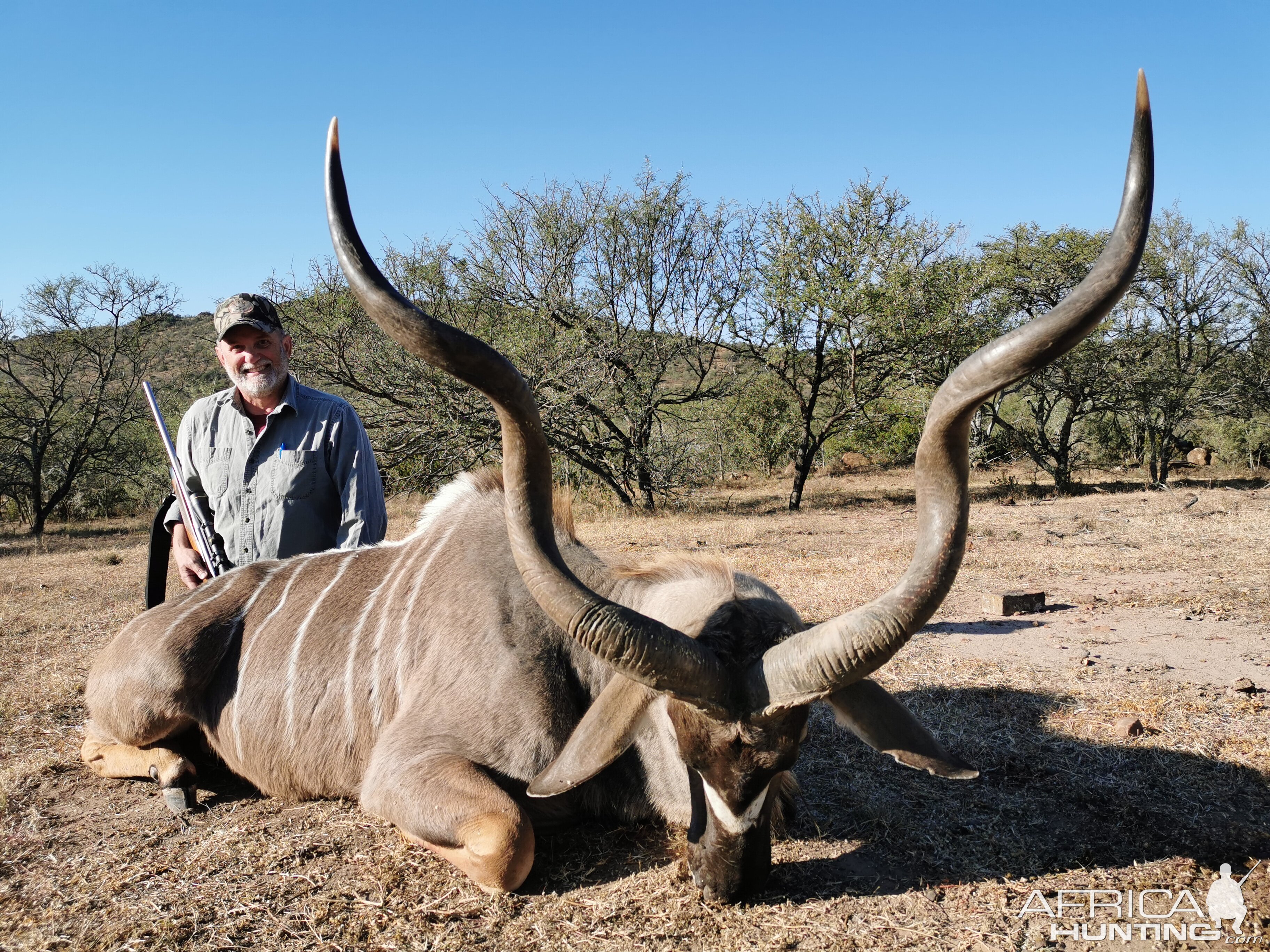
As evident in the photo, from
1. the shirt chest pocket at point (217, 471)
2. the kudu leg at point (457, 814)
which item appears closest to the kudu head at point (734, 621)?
the kudu leg at point (457, 814)

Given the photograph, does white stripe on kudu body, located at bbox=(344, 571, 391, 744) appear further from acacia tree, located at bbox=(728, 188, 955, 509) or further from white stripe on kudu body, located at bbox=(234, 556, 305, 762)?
acacia tree, located at bbox=(728, 188, 955, 509)

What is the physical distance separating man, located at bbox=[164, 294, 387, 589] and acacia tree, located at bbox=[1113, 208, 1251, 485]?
20416mm

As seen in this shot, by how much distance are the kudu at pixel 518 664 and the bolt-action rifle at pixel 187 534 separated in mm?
684

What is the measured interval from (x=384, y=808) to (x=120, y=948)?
2.88 feet

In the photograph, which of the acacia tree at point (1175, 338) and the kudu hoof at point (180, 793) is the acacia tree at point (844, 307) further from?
the kudu hoof at point (180, 793)

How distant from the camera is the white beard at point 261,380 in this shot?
15.5ft

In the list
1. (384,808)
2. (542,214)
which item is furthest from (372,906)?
(542,214)

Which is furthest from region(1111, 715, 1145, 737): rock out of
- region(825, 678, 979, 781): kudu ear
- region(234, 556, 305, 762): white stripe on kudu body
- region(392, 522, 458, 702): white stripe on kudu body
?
region(234, 556, 305, 762): white stripe on kudu body

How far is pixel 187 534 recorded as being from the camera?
16.9 ft

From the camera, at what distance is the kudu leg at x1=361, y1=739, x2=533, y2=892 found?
2875 mm

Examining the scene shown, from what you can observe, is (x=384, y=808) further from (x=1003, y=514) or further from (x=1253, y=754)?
(x=1003, y=514)

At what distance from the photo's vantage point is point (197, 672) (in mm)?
3873

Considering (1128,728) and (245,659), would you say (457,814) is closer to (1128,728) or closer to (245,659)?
(245,659)

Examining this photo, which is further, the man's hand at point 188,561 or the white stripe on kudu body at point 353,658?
the man's hand at point 188,561
